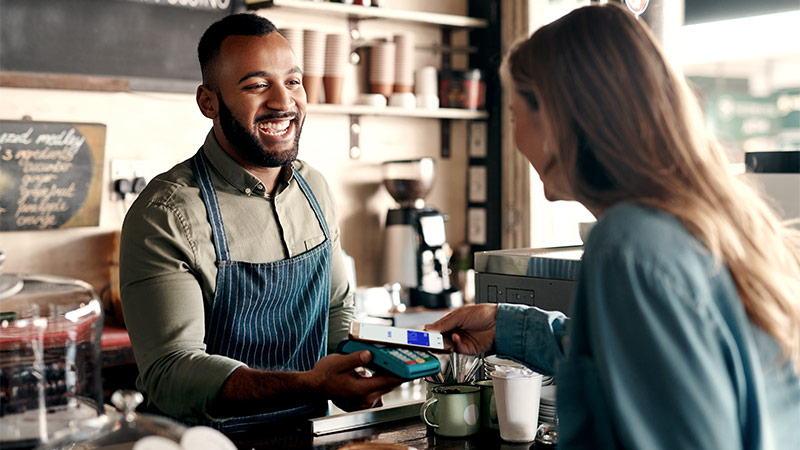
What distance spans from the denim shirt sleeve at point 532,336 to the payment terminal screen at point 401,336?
0.12 m

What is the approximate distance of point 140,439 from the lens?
3.48ft

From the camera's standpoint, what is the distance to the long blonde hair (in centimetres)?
101

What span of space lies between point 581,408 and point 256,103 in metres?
1.35

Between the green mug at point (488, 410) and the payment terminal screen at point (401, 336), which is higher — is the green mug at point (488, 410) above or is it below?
below

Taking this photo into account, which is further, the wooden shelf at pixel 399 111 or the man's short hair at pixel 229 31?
the wooden shelf at pixel 399 111

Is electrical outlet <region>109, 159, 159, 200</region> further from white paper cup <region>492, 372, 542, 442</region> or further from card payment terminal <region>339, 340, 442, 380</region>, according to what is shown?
white paper cup <region>492, 372, 542, 442</region>

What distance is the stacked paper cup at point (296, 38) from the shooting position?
3695 mm

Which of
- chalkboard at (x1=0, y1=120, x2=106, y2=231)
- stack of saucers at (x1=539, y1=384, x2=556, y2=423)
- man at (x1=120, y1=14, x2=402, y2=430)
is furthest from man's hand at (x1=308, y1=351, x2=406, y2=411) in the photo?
chalkboard at (x1=0, y1=120, x2=106, y2=231)

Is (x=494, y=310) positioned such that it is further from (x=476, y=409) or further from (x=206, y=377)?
(x=206, y=377)

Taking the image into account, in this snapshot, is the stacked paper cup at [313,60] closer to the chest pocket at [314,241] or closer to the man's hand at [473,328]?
the chest pocket at [314,241]

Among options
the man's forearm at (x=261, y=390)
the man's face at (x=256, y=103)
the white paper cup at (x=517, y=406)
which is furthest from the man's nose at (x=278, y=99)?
the white paper cup at (x=517, y=406)

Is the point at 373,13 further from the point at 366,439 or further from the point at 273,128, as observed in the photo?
the point at 366,439

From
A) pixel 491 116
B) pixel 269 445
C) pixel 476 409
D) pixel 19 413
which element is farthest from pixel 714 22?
pixel 19 413

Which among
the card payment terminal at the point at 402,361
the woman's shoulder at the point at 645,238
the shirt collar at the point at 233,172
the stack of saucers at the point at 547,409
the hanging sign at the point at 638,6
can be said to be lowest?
the stack of saucers at the point at 547,409
